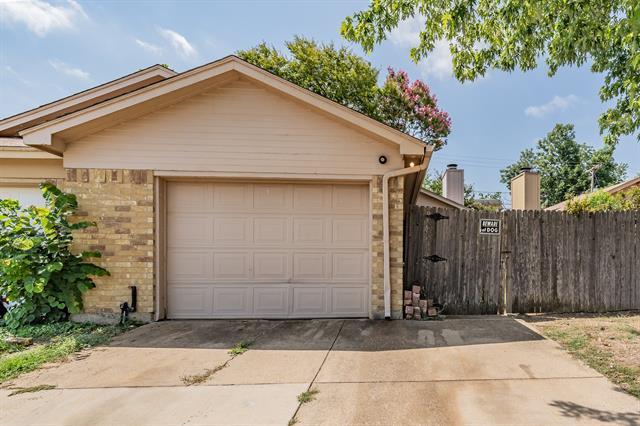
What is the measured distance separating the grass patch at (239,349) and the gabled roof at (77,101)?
210 inches

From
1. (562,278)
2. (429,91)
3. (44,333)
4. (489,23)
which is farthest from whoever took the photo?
(429,91)

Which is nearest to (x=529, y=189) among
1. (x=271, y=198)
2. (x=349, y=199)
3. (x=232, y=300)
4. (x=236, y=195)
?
(x=349, y=199)

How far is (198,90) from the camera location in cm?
512

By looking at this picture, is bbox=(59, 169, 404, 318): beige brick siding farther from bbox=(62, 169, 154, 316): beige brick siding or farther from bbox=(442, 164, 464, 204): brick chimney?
bbox=(442, 164, 464, 204): brick chimney

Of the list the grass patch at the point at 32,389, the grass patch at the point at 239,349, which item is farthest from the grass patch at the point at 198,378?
the grass patch at the point at 32,389

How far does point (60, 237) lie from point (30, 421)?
3.14 m

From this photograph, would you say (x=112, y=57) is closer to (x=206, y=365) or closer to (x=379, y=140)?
(x=379, y=140)

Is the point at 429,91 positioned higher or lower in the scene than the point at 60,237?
higher

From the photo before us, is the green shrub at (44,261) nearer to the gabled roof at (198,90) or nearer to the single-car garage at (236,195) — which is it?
the single-car garage at (236,195)

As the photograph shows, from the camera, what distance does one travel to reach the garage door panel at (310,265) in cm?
538

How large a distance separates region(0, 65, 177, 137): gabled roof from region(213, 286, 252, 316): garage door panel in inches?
170

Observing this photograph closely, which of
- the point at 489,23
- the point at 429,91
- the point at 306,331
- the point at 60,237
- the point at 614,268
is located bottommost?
the point at 306,331

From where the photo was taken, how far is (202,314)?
5.33 m

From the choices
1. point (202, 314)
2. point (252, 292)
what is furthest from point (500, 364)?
point (202, 314)
